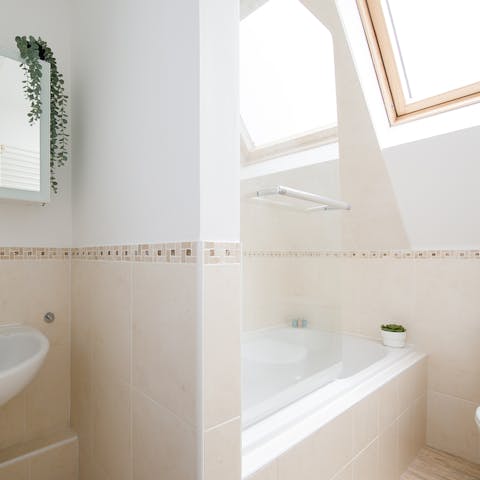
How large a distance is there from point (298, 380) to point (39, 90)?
1.71m

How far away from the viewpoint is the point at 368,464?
1398 mm

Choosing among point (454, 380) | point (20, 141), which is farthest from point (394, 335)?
point (20, 141)

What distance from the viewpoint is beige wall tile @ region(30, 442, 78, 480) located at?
51.6 inches

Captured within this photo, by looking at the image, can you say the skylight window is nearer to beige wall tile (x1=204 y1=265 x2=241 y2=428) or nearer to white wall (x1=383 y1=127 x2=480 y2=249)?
white wall (x1=383 y1=127 x2=480 y2=249)

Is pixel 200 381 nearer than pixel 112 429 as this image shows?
Yes

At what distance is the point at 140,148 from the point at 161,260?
0.37 m

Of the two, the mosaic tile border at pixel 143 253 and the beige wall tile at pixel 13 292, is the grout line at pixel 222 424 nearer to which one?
the mosaic tile border at pixel 143 253

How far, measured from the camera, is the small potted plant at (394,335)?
2.06 meters

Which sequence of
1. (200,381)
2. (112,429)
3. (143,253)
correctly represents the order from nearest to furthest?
1. (200,381)
2. (143,253)
3. (112,429)

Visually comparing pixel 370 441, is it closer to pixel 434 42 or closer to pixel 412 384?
pixel 412 384

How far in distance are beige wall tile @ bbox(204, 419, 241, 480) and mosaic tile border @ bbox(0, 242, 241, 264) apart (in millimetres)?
417

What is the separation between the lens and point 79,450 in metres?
1.41

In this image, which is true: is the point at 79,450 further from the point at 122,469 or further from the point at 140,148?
the point at 140,148

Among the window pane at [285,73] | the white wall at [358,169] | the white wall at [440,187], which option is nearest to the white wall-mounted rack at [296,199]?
the white wall at [358,169]
